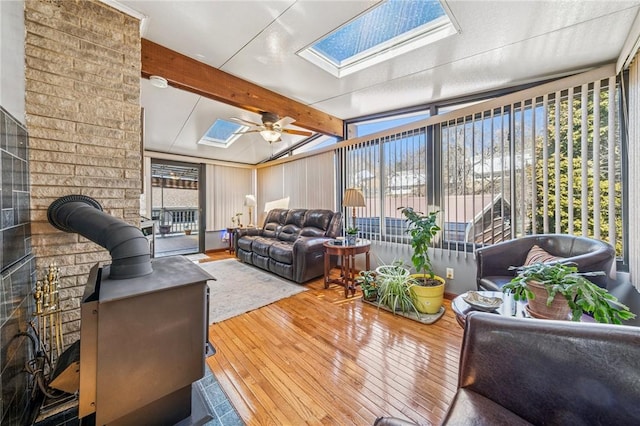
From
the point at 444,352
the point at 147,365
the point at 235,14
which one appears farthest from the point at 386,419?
the point at 235,14

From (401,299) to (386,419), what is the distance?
198cm

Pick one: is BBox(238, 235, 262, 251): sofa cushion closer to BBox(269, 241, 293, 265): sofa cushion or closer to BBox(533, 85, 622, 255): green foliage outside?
BBox(269, 241, 293, 265): sofa cushion

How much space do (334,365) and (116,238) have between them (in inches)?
63.8

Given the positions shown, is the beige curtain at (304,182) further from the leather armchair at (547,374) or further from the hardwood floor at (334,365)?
the leather armchair at (547,374)

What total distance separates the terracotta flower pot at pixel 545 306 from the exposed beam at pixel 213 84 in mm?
3135

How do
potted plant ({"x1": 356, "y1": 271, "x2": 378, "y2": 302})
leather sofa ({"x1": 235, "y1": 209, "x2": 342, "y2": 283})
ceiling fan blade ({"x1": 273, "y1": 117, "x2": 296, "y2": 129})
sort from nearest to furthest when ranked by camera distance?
potted plant ({"x1": 356, "y1": 271, "x2": 378, "y2": 302})
ceiling fan blade ({"x1": 273, "y1": 117, "x2": 296, "y2": 129})
leather sofa ({"x1": 235, "y1": 209, "x2": 342, "y2": 283})

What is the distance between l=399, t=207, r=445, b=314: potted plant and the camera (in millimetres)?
2455

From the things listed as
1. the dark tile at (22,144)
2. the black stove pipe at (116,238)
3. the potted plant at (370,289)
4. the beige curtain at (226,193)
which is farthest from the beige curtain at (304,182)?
the dark tile at (22,144)

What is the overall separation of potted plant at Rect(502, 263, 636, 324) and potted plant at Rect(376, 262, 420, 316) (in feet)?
4.38

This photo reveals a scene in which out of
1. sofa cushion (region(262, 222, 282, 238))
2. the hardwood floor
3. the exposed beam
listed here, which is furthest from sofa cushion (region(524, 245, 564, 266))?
sofa cushion (region(262, 222, 282, 238))

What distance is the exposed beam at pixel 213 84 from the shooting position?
2211mm

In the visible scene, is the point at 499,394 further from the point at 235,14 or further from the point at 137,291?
the point at 235,14

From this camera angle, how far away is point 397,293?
102 inches

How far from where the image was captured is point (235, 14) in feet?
6.07
